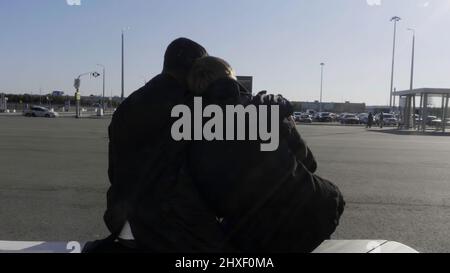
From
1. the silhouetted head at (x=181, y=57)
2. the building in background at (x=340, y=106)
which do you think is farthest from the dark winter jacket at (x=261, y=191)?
the building in background at (x=340, y=106)

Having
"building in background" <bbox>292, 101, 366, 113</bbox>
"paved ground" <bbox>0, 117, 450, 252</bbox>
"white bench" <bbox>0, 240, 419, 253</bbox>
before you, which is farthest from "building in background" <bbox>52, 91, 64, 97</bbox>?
"white bench" <bbox>0, 240, 419, 253</bbox>

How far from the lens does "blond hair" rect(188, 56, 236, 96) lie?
220 cm

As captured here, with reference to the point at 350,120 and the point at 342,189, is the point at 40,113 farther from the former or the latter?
the point at 342,189

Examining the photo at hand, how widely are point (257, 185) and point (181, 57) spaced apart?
709 mm

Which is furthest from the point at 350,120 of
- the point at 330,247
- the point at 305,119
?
the point at 330,247

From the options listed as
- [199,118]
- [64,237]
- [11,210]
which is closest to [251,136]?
[199,118]

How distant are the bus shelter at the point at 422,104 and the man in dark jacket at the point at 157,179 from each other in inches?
1514

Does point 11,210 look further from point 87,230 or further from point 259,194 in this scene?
point 259,194

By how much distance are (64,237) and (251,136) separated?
3734mm

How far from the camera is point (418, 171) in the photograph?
11164mm

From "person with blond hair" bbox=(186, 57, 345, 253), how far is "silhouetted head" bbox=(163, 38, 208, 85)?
9cm

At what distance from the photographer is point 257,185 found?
206 cm

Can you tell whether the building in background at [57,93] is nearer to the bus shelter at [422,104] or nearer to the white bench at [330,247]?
the bus shelter at [422,104]

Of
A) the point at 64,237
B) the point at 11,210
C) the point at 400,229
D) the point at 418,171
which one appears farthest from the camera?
the point at 418,171
